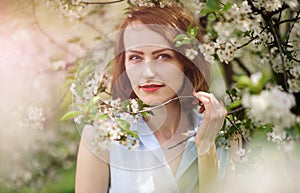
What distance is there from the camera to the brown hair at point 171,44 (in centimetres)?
152

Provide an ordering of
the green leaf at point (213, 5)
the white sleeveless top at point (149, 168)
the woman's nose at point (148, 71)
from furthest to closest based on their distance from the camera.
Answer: the white sleeveless top at point (149, 168) < the woman's nose at point (148, 71) < the green leaf at point (213, 5)

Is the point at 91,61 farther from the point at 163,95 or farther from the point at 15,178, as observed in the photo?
the point at 15,178

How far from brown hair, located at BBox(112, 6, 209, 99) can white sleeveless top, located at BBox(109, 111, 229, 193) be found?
0.13m

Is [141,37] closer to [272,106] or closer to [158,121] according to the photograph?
[158,121]

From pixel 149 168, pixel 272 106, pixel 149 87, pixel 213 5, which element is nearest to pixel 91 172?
pixel 149 168

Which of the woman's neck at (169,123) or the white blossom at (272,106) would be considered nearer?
the white blossom at (272,106)

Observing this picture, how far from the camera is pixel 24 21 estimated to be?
267 cm

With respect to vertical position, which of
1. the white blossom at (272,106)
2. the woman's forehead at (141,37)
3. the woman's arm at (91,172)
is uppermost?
the white blossom at (272,106)

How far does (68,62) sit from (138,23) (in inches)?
54.8

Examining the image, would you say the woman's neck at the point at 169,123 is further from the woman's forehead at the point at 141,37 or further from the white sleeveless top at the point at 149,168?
the woman's forehead at the point at 141,37

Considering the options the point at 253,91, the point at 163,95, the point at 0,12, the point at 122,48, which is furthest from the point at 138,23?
the point at 0,12

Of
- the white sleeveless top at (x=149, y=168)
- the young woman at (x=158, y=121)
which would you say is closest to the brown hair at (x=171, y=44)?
the young woman at (x=158, y=121)

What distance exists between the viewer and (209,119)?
1379 mm

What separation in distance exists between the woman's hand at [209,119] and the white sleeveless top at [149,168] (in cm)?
15
